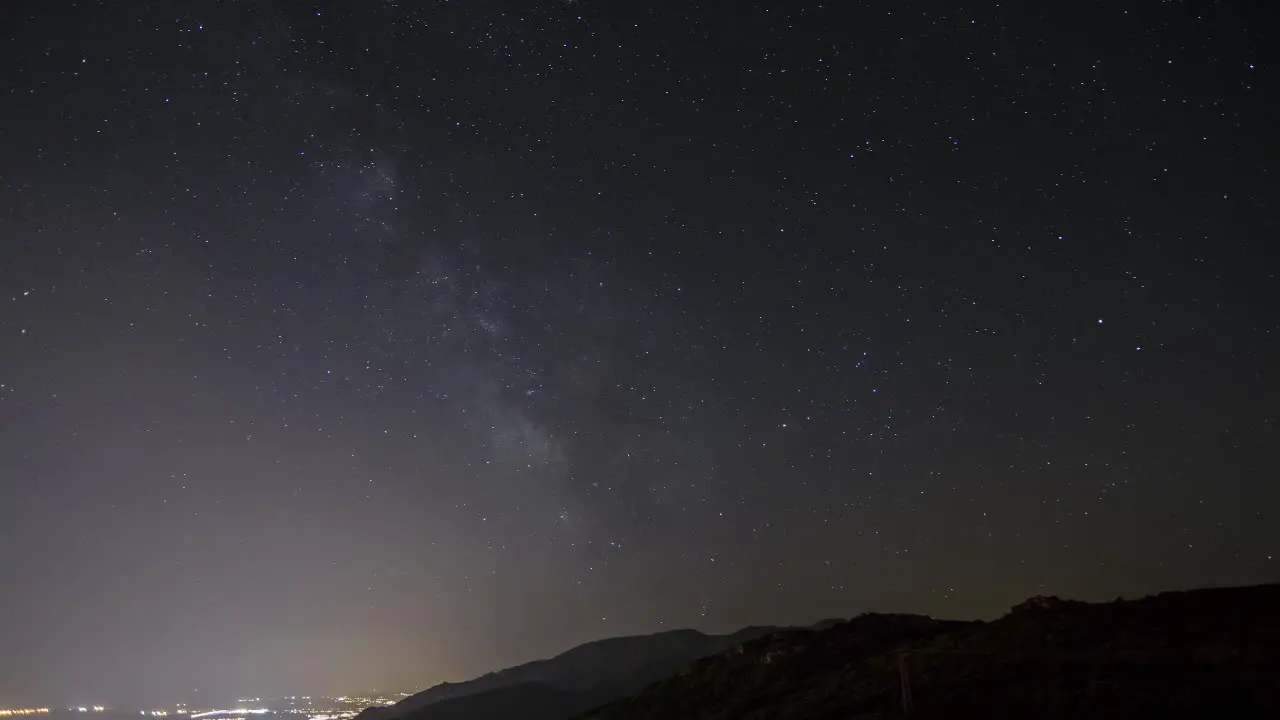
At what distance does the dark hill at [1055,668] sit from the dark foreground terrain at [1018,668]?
0.04 m

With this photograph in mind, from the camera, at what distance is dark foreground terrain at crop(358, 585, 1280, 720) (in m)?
15.7

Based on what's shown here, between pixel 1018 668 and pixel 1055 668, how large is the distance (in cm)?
93

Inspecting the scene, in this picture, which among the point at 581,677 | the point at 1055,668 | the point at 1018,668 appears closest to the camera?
the point at 1055,668

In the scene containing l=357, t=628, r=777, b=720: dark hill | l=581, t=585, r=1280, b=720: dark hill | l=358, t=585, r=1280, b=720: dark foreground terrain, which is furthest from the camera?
l=357, t=628, r=777, b=720: dark hill

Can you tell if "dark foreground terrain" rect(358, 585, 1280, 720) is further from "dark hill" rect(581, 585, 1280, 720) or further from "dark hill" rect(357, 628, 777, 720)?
"dark hill" rect(357, 628, 777, 720)

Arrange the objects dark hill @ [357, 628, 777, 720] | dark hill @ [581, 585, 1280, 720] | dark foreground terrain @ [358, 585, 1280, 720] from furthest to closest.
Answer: dark hill @ [357, 628, 777, 720] < dark foreground terrain @ [358, 585, 1280, 720] < dark hill @ [581, 585, 1280, 720]

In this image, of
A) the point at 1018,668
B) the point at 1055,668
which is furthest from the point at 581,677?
the point at 1055,668

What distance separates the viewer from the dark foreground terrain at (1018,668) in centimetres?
1573

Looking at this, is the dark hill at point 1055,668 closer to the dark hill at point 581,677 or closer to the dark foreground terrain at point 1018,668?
the dark foreground terrain at point 1018,668

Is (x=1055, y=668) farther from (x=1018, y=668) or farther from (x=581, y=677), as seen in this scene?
(x=581, y=677)

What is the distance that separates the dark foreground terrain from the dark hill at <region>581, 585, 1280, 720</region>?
0.04m

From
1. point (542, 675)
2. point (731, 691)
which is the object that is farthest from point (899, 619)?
point (542, 675)

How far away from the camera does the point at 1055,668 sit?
60.4 feet

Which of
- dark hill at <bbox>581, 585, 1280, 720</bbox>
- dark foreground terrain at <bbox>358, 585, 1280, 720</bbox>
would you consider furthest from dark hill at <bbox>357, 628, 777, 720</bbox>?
dark hill at <bbox>581, 585, 1280, 720</bbox>
